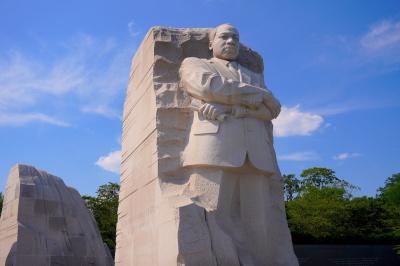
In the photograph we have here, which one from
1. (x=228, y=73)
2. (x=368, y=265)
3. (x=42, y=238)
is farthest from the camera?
(x=368, y=265)

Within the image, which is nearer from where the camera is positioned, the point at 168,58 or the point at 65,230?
the point at 168,58

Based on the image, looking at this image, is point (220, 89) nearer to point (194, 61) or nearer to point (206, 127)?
point (206, 127)

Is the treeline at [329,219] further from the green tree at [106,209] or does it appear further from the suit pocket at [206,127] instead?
the suit pocket at [206,127]

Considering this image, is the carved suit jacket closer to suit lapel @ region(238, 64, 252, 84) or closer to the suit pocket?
the suit pocket

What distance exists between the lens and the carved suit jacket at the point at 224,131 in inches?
196

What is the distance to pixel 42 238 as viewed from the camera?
9703 millimetres

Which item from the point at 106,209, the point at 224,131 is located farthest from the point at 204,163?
the point at 106,209

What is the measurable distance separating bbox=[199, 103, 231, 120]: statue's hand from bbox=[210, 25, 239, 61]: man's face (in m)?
0.91

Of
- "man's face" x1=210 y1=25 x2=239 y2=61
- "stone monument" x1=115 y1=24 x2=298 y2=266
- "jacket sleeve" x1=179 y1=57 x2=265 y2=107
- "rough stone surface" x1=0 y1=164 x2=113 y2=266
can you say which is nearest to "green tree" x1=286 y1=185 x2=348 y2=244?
"rough stone surface" x1=0 y1=164 x2=113 y2=266

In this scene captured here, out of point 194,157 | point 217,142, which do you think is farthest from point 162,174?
point 217,142

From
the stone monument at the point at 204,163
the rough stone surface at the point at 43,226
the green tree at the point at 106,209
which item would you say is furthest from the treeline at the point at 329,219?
the stone monument at the point at 204,163

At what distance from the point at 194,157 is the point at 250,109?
0.93 m

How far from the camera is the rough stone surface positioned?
9305 millimetres

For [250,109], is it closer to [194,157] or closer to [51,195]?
[194,157]
